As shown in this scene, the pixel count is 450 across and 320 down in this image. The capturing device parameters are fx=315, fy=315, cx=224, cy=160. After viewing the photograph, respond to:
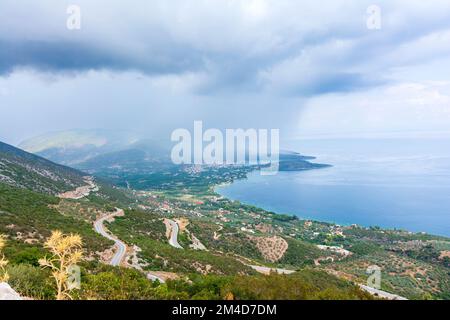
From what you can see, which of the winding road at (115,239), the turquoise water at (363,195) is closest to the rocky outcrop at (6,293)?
the winding road at (115,239)

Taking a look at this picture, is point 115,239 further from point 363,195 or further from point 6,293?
point 363,195

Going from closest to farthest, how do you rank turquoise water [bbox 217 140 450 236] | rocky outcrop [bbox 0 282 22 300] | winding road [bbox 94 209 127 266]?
rocky outcrop [bbox 0 282 22 300] < winding road [bbox 94 209 127 266] < turquoise water [bbox 217 140 450 236]

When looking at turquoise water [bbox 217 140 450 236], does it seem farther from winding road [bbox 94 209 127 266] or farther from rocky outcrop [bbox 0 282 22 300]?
rocky outcrop [bbox 0 282 22 300]

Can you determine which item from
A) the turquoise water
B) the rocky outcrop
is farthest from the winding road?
the turquoise water

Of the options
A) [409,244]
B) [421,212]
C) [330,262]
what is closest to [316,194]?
[421,212]

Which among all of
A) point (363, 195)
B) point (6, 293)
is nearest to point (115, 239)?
point (6, 293)

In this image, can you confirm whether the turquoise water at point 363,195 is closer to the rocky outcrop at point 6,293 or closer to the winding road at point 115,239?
the winding road at point 115,239
